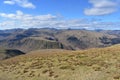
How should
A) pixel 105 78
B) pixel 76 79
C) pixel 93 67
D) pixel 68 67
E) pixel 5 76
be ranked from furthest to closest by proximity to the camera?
pixel 5 76
pixel 68 67
pixel 93 67
pixel 76 79
pixel 105 78

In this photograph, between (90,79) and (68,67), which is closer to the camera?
(90,79)

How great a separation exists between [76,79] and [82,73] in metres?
2.61

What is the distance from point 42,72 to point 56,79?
19.3ft

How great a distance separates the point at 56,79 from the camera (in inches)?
1313

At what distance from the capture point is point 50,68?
40.7 metres

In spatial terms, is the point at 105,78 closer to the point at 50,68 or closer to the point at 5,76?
the point at 50,68

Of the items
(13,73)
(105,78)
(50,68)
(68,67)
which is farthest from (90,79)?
(13,73)

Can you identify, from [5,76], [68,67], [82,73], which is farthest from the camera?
[5,76]

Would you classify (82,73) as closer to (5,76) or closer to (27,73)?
(27,73)

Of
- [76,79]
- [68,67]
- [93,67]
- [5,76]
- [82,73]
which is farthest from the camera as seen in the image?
[5,76]

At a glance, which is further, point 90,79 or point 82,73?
point 82,73

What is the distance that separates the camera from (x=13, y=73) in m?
43.1

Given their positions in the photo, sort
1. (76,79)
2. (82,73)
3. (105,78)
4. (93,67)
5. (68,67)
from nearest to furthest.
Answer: (105,78)
(76,79)
(82,73)
(93,67)
(68,67)

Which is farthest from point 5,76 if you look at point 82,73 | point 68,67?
point 82,73
